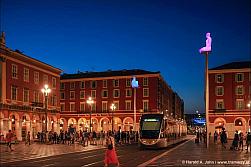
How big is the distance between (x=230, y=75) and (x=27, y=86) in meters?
41.1

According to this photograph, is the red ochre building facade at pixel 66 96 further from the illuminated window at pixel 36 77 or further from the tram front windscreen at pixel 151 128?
the tram front windscreen at pixel 151 128

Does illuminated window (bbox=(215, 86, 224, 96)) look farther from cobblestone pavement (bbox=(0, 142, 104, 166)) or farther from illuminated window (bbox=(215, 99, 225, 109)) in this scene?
cobblestone pavement (bbox=(0, 142, 104, 166))

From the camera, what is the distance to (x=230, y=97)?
7975 cm

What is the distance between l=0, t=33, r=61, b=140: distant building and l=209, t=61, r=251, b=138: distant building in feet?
105

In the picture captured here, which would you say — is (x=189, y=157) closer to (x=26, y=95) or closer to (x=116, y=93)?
(x=26, y=95)

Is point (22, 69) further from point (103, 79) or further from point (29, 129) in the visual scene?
point (103, 79)

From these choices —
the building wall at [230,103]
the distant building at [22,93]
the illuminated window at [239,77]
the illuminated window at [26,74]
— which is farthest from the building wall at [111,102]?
the illuminated window at [26,74]

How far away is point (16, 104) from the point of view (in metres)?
54.3

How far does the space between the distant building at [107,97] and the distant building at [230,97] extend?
12.5 meters

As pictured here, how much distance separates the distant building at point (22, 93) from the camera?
51.4 m

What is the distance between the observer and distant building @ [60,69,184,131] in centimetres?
8631

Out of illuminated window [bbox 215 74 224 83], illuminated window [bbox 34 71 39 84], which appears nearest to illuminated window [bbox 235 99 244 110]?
illuminated window [bbox 215 74 224 83]

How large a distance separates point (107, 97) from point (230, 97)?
27.0 meters

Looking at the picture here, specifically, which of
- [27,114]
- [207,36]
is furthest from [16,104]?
[207,36]
